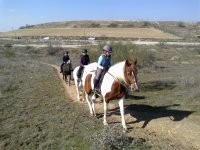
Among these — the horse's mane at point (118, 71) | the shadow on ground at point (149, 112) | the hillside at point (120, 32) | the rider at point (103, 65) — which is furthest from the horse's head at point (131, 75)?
the hillside at point (120, 32)

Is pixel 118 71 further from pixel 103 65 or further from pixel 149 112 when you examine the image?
pixel 149 112

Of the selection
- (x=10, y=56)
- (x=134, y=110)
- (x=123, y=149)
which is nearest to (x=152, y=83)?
(x=134, y=110)

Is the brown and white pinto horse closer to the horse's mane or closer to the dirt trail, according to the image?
the horse's mane

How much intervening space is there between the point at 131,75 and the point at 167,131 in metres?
2.31

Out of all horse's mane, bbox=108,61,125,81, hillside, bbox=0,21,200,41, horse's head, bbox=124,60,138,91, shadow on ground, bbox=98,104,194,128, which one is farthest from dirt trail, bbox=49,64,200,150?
hillside, bbox=0,21,200,41

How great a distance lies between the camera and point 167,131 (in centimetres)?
1308

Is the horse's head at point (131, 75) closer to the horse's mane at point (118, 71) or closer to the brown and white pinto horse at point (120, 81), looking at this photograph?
the brown and white pinto horse at point (120, 81)

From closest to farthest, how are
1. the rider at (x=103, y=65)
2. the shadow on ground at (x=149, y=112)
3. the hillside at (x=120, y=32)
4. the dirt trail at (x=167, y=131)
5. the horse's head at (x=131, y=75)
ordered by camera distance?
1. the dirt trail at (x=167, y=131)
2. the horse's head at (x=131, y=75)
3. the rider at (x=103, y=65)
4. the shadow on ground at (x=149, y=112)
5. the hillside at (x=120, y=32)

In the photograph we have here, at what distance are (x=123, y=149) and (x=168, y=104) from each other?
7610 millimetres

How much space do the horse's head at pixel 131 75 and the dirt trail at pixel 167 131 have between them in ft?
5.37

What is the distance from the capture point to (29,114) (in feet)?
55.6

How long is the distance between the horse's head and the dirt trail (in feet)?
5.37

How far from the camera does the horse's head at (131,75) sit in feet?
40.4

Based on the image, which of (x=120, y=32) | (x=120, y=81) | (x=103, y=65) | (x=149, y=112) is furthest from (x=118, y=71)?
(x=120, y=32)
